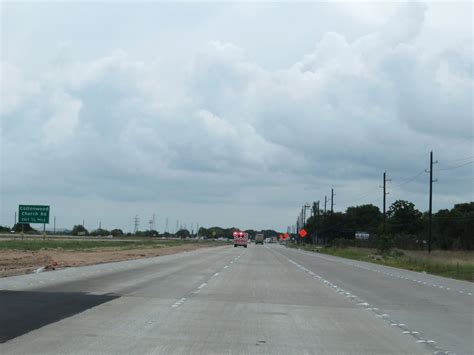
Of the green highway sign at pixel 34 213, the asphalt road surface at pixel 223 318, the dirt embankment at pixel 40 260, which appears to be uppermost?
the green highway sign at pixel 34 213

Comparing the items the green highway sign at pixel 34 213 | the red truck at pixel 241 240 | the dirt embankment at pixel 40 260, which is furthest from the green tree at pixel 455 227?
the dirt embankment at pixel 40 260

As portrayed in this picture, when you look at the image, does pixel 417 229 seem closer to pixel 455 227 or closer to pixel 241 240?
pixel 455 227

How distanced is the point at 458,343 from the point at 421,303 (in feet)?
27.2

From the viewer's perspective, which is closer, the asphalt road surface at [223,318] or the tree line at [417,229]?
the asphalt road surface at [223,318]

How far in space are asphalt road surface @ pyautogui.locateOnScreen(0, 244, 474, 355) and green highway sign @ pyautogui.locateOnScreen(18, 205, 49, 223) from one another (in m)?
40.4

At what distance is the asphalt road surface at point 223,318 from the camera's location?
451 inches

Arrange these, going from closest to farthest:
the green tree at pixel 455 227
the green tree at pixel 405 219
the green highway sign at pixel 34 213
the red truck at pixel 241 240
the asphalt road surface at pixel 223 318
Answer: the asphalt road surface at pixel 223 318 → the green highway sign at pixel 34 213 → the green tree at pixel 455 227 → the red truck at pixel 241 240 → the green tree at pixel 405 219

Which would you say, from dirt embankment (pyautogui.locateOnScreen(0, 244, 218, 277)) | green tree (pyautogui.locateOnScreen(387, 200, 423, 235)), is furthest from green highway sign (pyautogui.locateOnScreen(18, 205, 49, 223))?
green tree (pyautogui.locateOnScreen(387, 200, 423, 235))

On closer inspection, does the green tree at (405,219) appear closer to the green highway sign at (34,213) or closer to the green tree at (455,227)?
the green tree at (455,227)

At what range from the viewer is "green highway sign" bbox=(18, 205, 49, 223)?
64625mm

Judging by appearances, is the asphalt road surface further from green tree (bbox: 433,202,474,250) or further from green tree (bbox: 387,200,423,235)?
green tree (bbox: 387,200,423,235)

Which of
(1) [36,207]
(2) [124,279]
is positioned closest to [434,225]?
(1) [36,207]

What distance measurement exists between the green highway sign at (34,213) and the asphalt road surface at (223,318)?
40410 mm

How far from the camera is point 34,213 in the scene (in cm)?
6519
